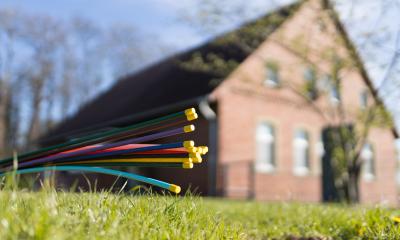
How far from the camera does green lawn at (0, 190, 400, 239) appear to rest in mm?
2053

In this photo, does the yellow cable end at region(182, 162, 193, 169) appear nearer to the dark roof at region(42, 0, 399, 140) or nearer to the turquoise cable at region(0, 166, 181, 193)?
the turquoise cable at region(0, 166, 181, 193)

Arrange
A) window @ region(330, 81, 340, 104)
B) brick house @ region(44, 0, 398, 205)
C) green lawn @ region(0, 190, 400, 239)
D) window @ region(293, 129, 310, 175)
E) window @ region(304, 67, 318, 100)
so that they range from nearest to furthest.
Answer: green lawn @ region(0, 190, 400, 239)
window @ region(330, 81, 340, 104)
brick house @ region(44, 0, 398, 205)
window @ region(304, 67, 318, 100)
window @ region(293, 129, 310, 175)

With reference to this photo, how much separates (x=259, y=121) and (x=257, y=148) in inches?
41.5

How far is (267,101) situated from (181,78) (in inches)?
137

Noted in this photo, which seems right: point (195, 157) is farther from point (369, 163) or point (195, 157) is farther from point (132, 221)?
point (369, 163)

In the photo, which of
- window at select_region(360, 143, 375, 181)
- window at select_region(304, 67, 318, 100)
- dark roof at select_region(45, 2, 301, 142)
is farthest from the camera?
window at select_region(360, 143, 375, 181)

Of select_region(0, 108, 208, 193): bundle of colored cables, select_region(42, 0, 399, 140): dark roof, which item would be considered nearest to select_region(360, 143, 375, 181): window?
select_region(42, 0, 399, 140): dark roof

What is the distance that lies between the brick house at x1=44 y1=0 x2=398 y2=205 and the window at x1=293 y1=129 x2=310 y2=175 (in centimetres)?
4

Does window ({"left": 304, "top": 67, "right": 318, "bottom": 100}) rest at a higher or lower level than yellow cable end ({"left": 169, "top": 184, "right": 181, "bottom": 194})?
higher

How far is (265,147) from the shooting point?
58.4 ft

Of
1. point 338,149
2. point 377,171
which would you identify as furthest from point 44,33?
point 338,149

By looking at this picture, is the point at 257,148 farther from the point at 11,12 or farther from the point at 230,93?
the point at 11,12

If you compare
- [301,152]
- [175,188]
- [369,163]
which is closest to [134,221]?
[175,188]

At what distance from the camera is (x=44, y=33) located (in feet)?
106
